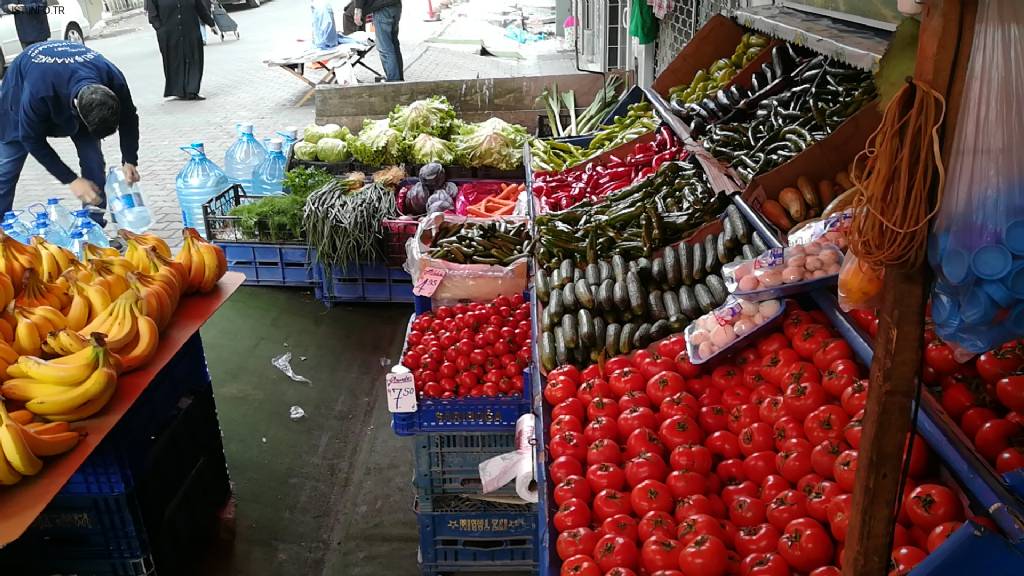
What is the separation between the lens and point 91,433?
2791 mm

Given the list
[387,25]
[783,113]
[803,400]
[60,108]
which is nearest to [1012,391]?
[803,400]

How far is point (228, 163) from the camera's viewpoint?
8172mm

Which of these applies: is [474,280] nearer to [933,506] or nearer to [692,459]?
[692,459]

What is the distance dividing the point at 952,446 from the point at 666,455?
0.90 meters

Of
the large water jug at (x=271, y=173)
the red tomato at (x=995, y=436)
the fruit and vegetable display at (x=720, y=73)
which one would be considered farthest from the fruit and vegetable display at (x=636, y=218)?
the large water jug at (x=271, y=173)

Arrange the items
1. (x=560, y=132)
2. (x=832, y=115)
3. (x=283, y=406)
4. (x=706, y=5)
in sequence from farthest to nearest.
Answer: (x=560, y=132) → (x=706, y=5) → (x=283, y=406) → (x=832, y=115)

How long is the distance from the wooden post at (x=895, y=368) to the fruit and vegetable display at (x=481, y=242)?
10.9ft

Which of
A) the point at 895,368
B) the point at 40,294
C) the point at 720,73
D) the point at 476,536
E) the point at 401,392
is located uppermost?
the point at 895,368

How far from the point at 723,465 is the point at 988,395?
77 centimetres

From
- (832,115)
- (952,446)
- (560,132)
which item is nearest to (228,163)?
(560,132)

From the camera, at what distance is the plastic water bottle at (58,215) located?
5.83 metres

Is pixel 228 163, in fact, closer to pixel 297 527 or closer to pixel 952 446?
pixel 297 527

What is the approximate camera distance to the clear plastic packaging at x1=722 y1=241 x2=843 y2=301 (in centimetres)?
258

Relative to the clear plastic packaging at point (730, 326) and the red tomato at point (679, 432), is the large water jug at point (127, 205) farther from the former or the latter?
the red tomato at point (679, 432)
